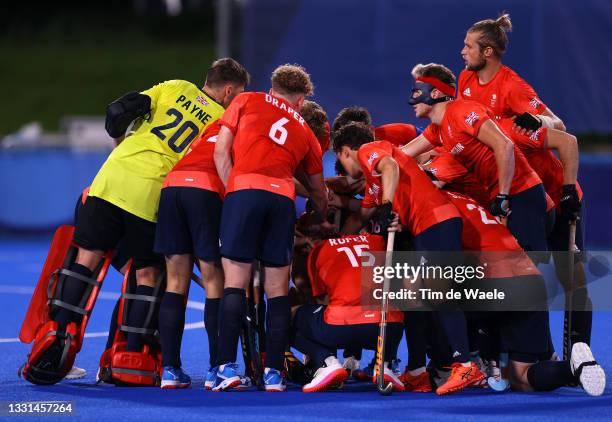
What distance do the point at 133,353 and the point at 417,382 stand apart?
171 centimetres

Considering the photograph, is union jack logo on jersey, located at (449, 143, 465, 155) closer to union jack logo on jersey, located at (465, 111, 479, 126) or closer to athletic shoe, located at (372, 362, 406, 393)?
union jack logo on jersey, located at (465, 111, 479, 126)

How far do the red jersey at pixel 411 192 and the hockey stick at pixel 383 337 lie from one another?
232 mm

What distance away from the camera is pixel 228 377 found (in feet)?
20.3

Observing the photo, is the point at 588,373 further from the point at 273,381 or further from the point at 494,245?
the point at 273,381

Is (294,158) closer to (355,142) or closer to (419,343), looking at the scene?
(355,142)

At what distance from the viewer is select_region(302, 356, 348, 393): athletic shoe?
625 centimetres

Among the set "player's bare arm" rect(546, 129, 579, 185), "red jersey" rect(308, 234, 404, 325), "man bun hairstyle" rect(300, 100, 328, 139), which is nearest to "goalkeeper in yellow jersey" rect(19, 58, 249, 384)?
"man bun hairstyle" rect(300, 100, 328, 139)

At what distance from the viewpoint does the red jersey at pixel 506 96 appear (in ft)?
23.5

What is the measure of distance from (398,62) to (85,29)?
20.4 m

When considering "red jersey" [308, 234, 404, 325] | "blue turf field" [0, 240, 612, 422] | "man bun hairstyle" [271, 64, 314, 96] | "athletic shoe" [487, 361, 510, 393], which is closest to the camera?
"blue turf field" [0, 240, 612, 422]

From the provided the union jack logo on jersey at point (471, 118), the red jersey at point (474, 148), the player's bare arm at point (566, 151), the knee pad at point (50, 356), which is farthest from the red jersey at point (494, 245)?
the knee pad at point (50, 356)

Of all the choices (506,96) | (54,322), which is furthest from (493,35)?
(54,322)

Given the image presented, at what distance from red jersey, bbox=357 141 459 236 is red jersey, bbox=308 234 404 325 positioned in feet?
1.07

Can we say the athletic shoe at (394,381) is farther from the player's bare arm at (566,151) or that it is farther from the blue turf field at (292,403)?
the player's bare arm at (566,151)
